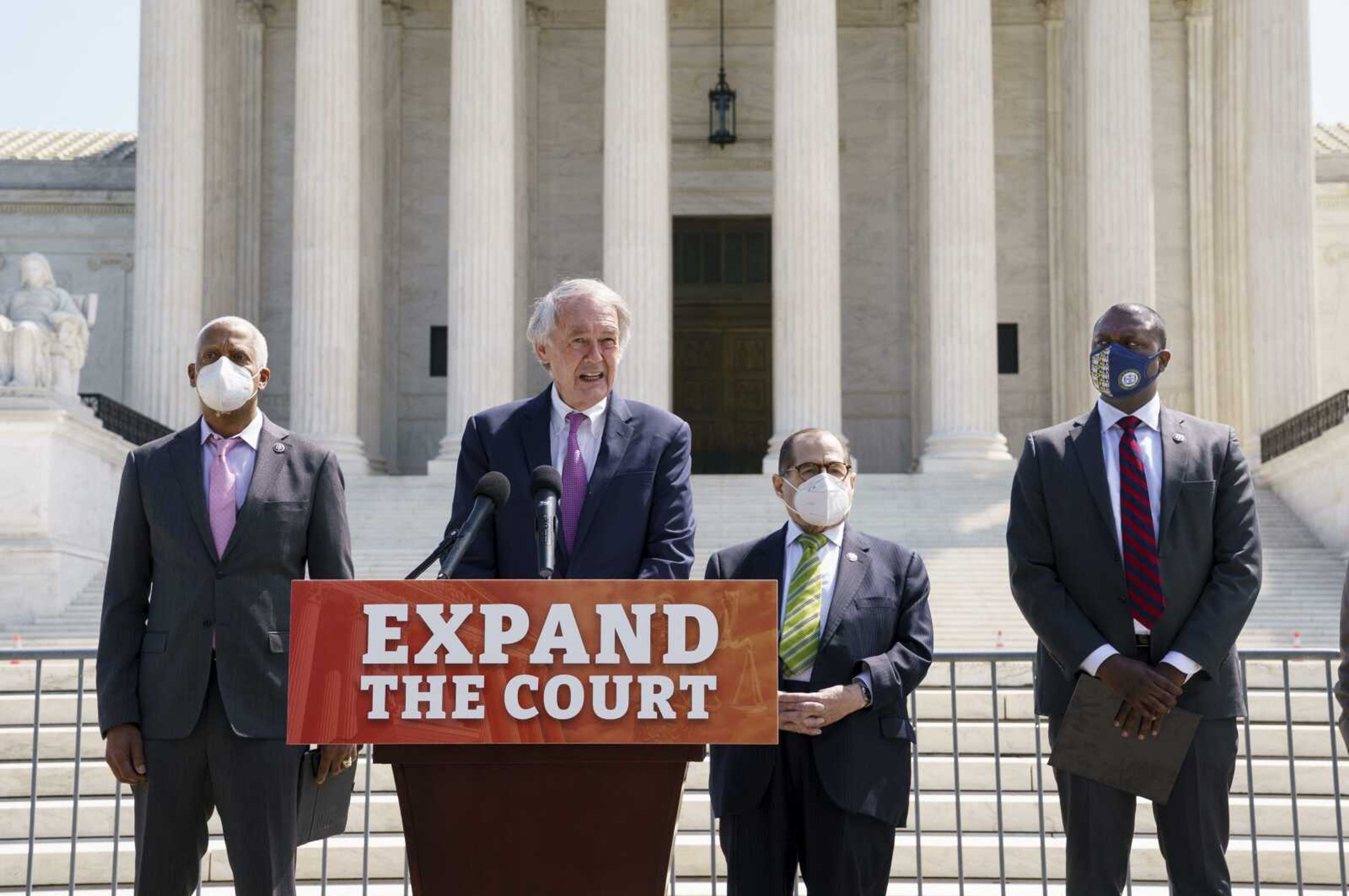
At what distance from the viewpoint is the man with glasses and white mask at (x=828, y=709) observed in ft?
22.9

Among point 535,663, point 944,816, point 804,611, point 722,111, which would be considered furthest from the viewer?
point 722,111

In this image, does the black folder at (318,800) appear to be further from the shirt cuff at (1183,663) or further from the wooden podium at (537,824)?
the shirt cuff at (1183,663)

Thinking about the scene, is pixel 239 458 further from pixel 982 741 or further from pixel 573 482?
pixel 982 741

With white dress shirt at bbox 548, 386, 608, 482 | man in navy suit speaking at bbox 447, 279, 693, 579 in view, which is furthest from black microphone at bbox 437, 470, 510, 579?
white dress shirt at bbox 548, 386, 608, 482

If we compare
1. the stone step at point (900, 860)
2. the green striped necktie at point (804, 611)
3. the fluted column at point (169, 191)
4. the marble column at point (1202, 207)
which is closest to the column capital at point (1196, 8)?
the marble column at point (1202, 207)

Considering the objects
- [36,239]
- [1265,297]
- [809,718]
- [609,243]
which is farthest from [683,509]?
[36,239]

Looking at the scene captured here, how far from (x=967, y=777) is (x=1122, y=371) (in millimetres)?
6761

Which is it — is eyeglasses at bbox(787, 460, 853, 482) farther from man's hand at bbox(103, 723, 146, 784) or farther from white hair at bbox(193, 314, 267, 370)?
man's hand at bbox(103, 723, 146, 784)

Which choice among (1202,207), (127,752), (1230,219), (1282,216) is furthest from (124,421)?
(1230,219)

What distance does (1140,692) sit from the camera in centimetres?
670

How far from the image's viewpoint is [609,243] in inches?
1227

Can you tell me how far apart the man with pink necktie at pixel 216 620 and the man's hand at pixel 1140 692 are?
10.6 feet

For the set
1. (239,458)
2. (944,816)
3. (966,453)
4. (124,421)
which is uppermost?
(124,421)

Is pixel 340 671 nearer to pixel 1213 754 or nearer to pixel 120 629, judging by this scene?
pixel 120 629
